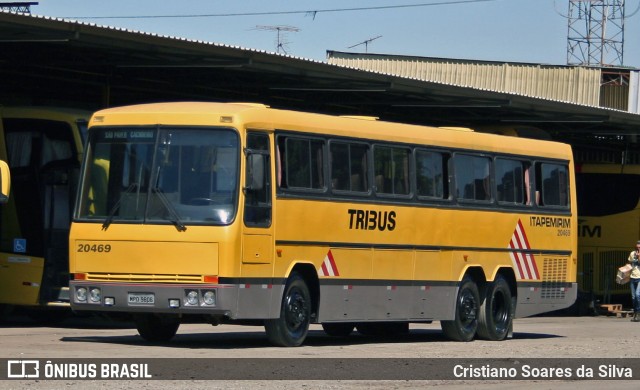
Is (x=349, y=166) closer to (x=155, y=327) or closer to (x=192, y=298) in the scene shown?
(x=155, y=327)

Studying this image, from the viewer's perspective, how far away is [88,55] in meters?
26.3

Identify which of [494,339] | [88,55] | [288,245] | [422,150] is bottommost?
[494,339]

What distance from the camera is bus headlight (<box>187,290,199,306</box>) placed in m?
17.9

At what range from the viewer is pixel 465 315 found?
22906 millimetres

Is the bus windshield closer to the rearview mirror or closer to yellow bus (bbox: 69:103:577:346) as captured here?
yellow bus (bbox: 69:103:577:346)

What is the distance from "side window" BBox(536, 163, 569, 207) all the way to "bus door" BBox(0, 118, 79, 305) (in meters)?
7.49

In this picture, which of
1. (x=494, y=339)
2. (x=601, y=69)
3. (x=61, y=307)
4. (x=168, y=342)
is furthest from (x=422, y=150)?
(x=601, y=69)

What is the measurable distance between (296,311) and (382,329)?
214 inches

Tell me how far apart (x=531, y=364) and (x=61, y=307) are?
368 inches

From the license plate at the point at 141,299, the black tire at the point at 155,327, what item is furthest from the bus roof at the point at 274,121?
the black tire at the point at 155,327

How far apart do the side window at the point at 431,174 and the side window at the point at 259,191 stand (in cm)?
389

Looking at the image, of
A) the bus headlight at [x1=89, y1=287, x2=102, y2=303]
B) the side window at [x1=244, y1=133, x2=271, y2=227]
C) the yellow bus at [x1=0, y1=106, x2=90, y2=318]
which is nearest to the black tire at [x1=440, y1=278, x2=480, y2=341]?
the side window at [x1=244, y1=133, x2=271, y2=227]

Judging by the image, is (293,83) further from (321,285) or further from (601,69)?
(601,69)

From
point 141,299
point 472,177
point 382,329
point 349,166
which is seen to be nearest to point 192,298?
point 141,299
